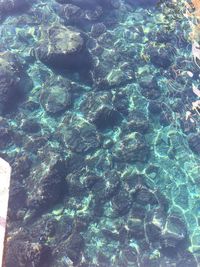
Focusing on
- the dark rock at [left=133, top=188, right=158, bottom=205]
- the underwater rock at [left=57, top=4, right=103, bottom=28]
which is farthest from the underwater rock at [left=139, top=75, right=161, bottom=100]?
the underwater rock at [left=57, top=4, right=103, bottom=28]

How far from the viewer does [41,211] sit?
9.04m

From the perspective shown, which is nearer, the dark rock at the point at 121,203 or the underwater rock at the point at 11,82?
the dark rock at the point at 121,203

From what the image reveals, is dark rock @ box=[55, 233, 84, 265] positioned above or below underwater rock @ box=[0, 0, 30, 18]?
below

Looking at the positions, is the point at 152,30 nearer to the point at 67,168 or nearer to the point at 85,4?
the point at 85,4

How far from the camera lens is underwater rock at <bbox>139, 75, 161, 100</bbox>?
37.4ft

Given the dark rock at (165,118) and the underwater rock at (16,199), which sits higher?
the dark rock at (165,118)

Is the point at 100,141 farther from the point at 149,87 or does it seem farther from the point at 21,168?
the point at 149,87

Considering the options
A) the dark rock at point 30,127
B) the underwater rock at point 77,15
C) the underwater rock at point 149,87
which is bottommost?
the dark rock at point 30,127

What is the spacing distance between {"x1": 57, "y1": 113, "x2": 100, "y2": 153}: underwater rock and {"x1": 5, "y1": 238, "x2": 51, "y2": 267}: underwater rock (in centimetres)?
331

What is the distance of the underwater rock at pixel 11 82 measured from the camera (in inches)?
427

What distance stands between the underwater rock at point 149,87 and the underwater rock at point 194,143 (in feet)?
6.87

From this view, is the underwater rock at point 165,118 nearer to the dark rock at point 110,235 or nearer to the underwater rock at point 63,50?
the underwater rock at point 63,50

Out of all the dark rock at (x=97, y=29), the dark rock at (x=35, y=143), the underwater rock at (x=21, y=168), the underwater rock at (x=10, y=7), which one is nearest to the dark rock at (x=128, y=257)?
the underwater rock at (x=21, y=168)

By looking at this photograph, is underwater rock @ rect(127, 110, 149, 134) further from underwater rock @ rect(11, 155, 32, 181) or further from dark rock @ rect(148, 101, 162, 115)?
underwater rock @ rect(11, 155, 32, 181)
